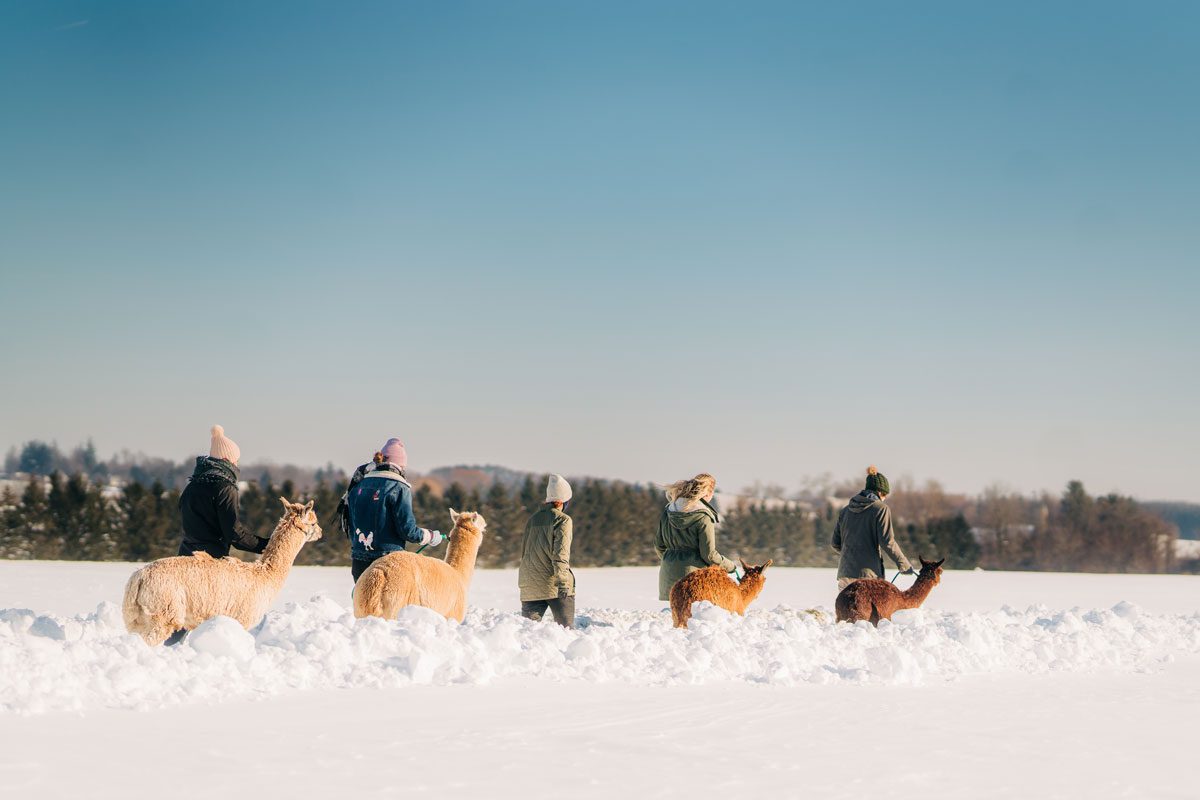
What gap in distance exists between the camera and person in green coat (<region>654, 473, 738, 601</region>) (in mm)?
10516

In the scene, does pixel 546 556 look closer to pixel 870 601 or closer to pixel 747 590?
pixel 747 590

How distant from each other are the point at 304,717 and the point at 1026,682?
20.0 ft

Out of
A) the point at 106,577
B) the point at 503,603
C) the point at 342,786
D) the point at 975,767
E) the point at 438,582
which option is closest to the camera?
the point at 342,786

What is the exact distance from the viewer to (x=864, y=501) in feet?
39.1

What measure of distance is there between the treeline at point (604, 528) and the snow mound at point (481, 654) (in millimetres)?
21082

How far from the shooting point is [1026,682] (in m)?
9.22

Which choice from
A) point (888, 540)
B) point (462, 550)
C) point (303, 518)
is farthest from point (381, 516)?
point (888, 540)

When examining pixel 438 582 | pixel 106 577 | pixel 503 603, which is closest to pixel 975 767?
pixel 438 582

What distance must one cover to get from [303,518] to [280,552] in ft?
1.42

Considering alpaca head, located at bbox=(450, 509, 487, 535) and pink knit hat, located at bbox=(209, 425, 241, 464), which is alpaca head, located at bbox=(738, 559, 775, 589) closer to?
alpaca head, located at bbox=(450, 509, 487, 535)

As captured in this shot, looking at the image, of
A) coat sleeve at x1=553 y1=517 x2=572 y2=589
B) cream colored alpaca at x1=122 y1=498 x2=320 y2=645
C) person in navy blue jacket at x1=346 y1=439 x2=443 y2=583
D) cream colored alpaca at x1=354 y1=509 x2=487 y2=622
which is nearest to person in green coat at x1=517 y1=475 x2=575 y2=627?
coat sleeve at x1=553 y1=517 x2=572 y2=589

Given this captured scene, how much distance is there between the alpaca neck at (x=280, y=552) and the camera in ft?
28.5

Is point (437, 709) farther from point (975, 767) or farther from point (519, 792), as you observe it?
point (975, 767)

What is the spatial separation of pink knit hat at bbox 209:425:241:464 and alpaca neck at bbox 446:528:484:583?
205 centimetres
